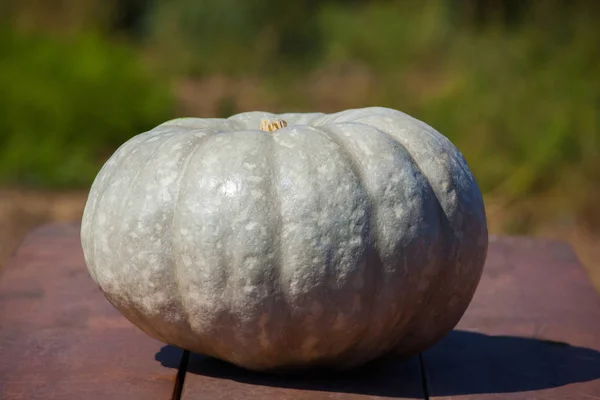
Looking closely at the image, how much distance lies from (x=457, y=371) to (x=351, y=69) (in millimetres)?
6525

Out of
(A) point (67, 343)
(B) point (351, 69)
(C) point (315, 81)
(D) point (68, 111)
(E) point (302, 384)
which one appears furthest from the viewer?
(B) point (351, 69)

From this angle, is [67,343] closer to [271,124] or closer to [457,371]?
[271,124]

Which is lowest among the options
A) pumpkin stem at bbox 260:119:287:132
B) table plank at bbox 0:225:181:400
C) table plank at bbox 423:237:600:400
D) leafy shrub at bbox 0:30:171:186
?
leafy shrub at bbox 0:30:171:186

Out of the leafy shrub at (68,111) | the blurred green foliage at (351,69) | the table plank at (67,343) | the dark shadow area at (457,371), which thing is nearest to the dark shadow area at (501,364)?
the dark shadow area at (457,371)

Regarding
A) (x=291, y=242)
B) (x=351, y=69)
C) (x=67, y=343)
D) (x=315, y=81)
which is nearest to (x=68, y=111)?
(x=315, y=81)

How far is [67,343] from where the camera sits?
9.62 ft

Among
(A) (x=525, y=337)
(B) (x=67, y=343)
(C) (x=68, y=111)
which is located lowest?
(C) (x=68, y=111)

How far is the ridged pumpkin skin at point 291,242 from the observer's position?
7.80 ft

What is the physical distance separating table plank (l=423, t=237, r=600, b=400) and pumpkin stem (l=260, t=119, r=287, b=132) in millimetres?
727

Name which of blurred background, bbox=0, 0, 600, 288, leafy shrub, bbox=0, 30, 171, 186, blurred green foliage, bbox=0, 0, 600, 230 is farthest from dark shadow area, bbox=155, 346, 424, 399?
leafy shrub, bbox=0, 30, 171, 186

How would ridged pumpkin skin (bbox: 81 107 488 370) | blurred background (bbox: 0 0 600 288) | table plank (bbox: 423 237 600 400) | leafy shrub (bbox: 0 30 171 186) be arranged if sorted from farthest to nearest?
1. leafy shrub (bbox: 0 30 171 186)
2. blurred background (bbox: 0 0 600 288)
3. table plank (bbox: 423 237 600 400)
4. ridged pumpkin skin (bbox: 81 107 488 370)

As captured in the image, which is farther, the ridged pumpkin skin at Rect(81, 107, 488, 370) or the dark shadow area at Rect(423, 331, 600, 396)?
the dark shadow area at Rect(423, 331, 600, 396)

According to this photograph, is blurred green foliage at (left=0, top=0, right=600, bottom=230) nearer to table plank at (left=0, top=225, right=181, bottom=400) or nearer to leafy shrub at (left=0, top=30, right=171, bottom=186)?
leafy shrub at (left=0, top=30, right=171, bottom=186)

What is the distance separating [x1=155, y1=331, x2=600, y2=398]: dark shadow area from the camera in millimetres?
2578
